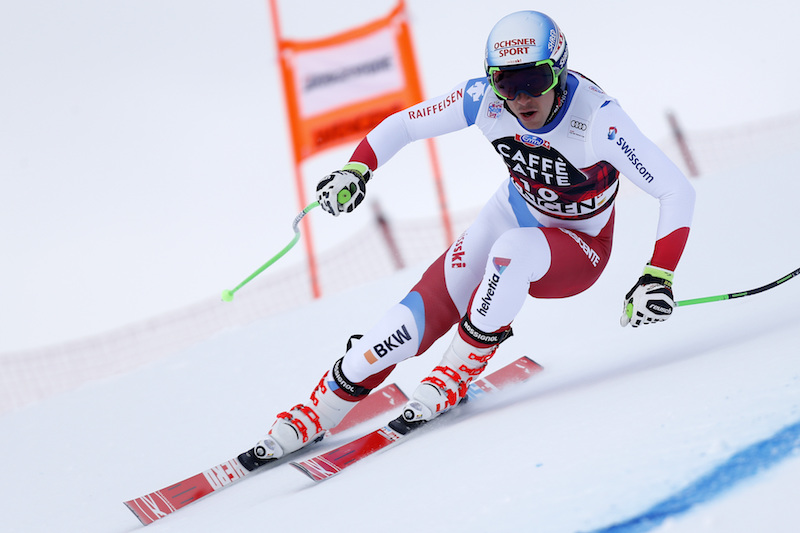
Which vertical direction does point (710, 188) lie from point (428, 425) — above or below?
above

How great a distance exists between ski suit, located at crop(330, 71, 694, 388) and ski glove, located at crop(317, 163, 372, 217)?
0.09m

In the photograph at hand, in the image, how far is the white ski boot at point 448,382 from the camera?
7.74 ft

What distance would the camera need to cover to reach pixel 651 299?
2.05 metres

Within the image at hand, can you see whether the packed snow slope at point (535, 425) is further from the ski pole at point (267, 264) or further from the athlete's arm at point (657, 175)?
the ski pole at point (267, 264)

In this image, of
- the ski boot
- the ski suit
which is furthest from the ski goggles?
the ski boot

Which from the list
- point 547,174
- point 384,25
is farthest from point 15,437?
point 384,25

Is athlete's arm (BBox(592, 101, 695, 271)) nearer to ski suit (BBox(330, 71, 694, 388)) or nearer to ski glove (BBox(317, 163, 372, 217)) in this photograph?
ski suit (BBox(330, 71, 694, 388))

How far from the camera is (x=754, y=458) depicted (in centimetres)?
123

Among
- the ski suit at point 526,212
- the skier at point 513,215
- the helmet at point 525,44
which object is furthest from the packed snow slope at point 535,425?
the helmet at point 525,44

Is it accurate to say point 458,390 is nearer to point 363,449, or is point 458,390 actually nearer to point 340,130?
point 363,449

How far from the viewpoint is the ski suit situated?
2156 millimetres

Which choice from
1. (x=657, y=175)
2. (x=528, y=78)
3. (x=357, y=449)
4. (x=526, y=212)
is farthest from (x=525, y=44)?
(x=357, y=449)

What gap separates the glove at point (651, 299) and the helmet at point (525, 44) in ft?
2.10

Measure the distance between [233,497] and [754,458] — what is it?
4.53 ft
